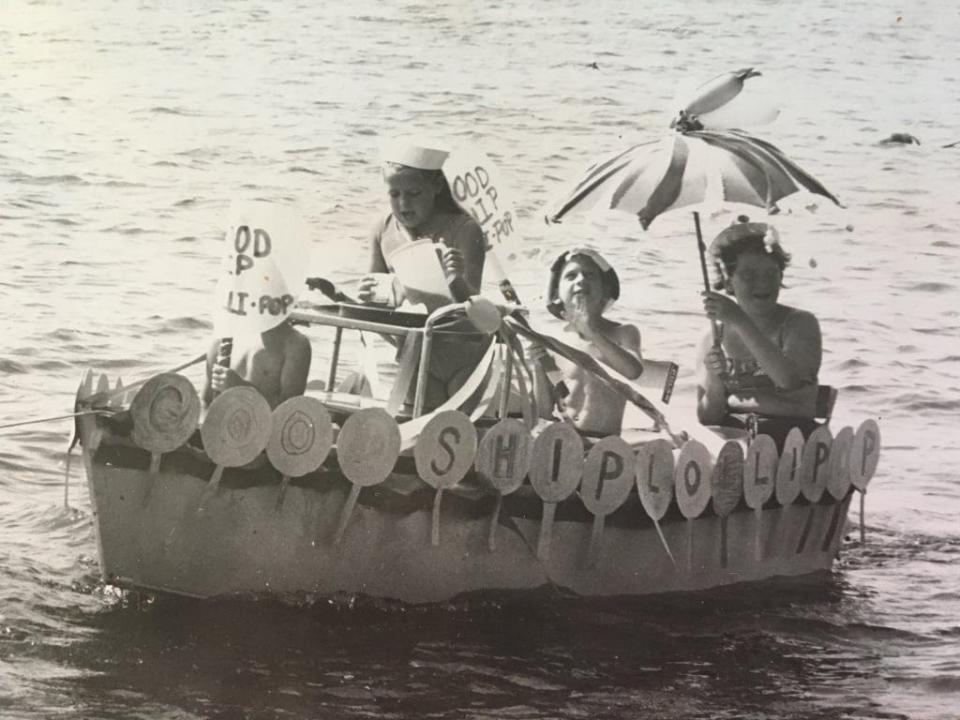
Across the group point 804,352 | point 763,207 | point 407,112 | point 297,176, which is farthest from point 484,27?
point 804,352

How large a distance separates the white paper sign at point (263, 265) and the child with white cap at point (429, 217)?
214 millimetres

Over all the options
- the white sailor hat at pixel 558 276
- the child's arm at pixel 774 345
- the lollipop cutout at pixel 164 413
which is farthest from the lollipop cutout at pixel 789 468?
the lollipop cutout at pixel 164 413

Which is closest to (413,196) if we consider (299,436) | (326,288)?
(326,288)

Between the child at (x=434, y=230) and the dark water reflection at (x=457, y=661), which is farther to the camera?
the child at (x=434, y=230)

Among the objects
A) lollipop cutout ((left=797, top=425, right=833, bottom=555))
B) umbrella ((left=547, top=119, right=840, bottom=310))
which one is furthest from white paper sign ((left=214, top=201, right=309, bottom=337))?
lollipop cutout ((left=797, top=425, right=833, bottom=555))

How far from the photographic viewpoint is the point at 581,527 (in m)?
2.93

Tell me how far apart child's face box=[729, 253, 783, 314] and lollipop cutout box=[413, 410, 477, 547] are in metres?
0.83

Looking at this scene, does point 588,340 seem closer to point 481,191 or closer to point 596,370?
point 596,370

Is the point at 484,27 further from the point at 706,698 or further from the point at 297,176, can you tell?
the point at 706,698

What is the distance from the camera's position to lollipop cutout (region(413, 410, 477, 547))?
8.91 feet

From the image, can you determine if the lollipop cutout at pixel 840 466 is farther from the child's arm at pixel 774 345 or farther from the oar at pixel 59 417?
the oar at pixel 59 417

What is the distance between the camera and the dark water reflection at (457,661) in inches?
105

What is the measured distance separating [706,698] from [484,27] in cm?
148

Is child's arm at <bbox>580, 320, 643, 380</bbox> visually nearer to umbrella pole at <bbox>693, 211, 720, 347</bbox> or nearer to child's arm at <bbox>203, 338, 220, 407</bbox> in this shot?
umbrella pole at <bbox>693, 211, 720, 347</bbox>
